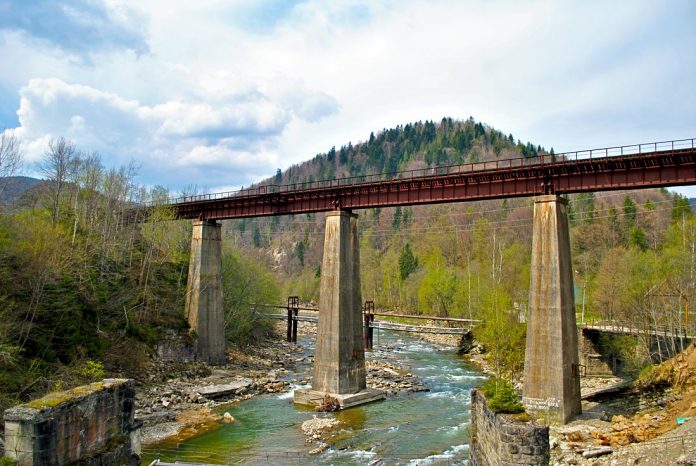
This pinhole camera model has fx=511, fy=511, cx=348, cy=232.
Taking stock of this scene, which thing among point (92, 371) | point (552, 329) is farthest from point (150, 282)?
point (552, 329)

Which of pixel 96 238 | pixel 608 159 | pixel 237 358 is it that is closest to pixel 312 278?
pixel 237 358

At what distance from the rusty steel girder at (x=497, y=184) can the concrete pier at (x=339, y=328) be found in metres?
2.45

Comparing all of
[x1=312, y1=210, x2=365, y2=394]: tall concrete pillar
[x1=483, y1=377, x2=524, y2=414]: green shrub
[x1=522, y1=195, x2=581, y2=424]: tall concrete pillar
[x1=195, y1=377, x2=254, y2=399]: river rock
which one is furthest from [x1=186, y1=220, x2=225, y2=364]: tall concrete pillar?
[x1=483, y1=377, x2=524, y2=414]: green shrub

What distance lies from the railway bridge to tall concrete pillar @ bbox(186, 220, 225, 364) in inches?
3.1

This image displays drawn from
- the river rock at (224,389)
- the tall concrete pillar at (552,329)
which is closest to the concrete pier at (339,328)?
the river rock at (224,389)

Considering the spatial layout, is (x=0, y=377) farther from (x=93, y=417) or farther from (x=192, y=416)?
(x=93, y=417)

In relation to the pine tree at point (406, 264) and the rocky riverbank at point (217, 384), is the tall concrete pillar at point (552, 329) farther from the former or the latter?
the pine tree at point (406, 264)

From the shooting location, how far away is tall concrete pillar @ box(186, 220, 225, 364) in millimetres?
40375

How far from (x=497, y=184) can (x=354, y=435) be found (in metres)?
15.0

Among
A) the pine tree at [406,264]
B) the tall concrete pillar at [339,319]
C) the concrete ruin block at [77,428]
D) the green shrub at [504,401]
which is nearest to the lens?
the concrete ruin block at [77,428]

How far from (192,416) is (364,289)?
70562 mm

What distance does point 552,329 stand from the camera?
78.5ft

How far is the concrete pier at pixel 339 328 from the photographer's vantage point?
100 feet

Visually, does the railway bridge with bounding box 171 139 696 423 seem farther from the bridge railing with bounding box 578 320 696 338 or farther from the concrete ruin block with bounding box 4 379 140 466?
the concrete ruin block with bounding box 4 379 140 466
